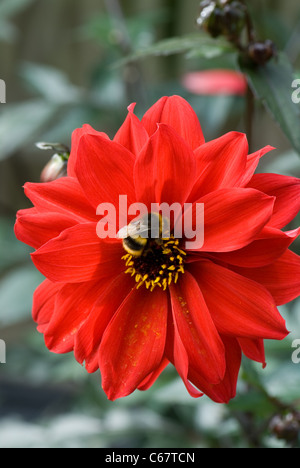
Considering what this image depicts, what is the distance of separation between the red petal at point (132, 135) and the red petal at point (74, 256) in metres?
0.08

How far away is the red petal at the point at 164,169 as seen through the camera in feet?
1.34

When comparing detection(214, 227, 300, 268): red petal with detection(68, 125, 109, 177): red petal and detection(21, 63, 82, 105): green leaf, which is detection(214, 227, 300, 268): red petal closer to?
detection(68, 125, 109, 177): red petal

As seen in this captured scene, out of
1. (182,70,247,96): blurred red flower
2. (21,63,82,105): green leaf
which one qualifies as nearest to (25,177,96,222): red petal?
(182,70,247,96): blurred red flower

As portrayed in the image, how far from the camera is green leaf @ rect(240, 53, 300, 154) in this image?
48 cm

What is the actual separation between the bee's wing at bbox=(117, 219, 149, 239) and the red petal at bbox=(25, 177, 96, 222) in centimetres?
5

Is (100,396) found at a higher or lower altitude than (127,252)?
lower

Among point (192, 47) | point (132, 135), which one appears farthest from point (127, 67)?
point (132, 135)

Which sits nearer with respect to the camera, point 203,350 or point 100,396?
point 203,350

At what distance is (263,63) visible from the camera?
20.8 inches

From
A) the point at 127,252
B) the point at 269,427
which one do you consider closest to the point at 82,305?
the point at 127,252

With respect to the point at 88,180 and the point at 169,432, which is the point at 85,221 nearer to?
the point at 88,180

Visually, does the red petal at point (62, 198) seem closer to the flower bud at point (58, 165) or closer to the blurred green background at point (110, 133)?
the flower bud at point (58, 165)

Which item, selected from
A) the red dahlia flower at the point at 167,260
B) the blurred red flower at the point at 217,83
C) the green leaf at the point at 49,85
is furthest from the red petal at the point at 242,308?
the green leaf at the point at 49,85
